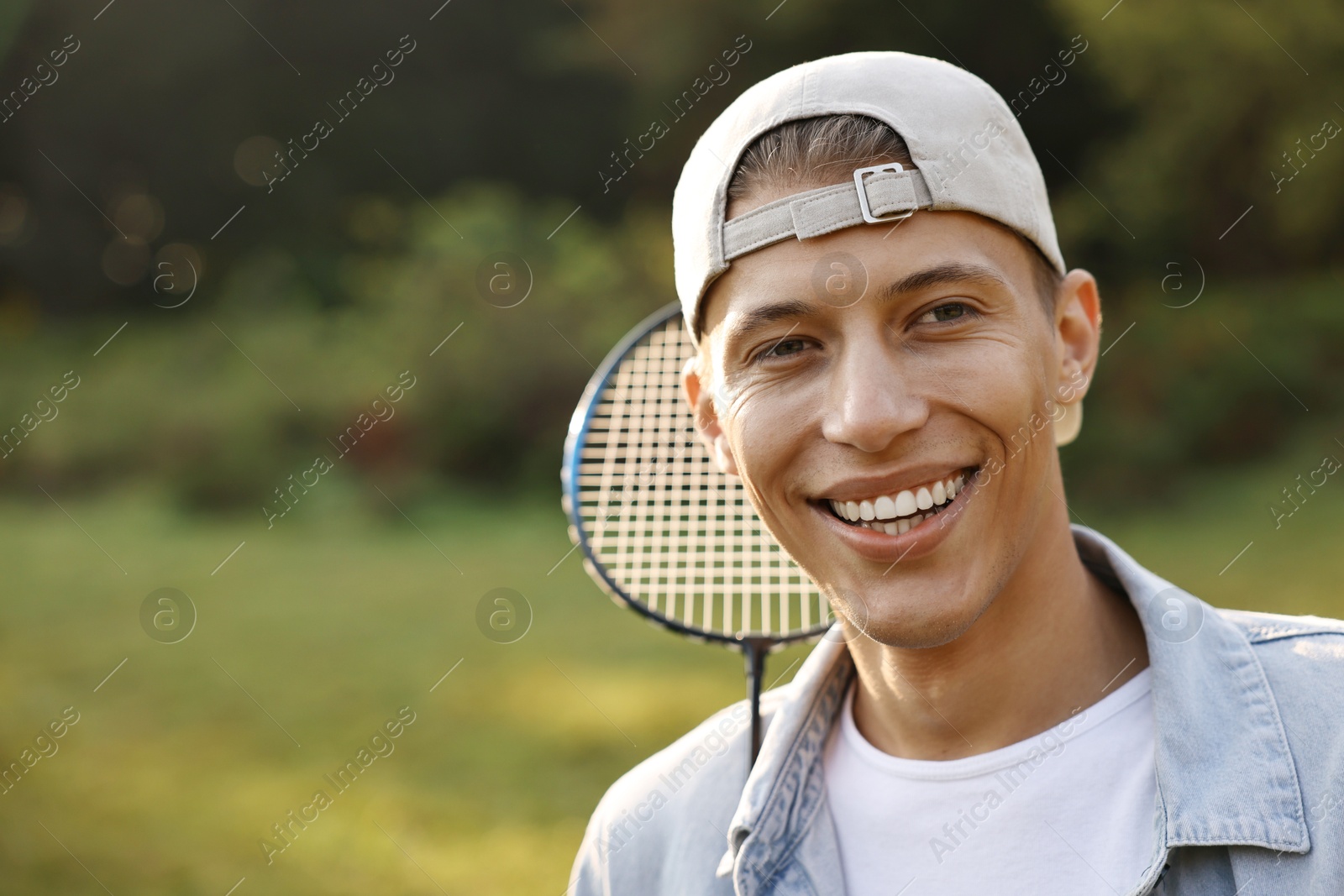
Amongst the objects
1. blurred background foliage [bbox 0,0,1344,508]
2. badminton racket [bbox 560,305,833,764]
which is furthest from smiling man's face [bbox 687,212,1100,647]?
blurred background foliage [bbox 0,0,1344,508]

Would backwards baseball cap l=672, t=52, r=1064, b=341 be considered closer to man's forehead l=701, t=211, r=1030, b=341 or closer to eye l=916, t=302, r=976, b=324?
man's forehead l=701, t=211, r=1030, b=341

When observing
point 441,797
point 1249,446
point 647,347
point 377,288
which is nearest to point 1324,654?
point 647,347

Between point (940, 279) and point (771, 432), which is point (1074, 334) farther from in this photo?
point (771, 432)

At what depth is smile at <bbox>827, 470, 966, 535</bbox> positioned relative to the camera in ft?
6.34

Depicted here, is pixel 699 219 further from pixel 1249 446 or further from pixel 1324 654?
pixel 1249 446

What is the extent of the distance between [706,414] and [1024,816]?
2.99 ft

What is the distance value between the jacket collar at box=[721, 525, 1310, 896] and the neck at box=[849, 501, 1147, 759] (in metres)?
0.11

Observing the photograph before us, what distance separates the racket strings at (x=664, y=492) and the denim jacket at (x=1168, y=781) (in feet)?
1.53

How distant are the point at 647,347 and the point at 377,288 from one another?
11.9 meters

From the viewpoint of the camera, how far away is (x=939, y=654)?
6.73 ft

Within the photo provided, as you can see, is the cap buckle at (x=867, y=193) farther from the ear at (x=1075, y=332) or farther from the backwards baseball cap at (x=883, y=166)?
the ear at (x=1075, y=332)

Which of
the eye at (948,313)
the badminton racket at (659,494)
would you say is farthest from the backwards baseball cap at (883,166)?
the badminton racket at (659,494)

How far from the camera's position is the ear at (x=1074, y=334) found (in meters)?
2.13

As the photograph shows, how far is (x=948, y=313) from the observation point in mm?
1938
